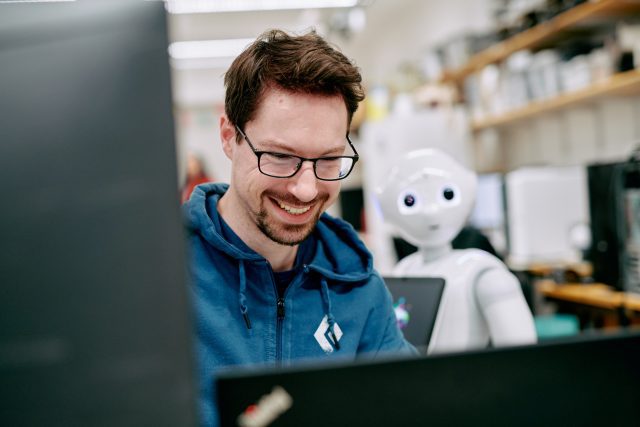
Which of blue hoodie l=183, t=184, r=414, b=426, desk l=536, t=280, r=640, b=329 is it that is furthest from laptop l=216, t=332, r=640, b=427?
desk l=536, t=280, r=640, b=329

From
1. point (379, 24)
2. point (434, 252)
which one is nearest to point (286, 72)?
point (434, 252)

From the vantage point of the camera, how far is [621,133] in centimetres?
327

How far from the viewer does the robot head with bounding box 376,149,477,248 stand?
5.33 feet

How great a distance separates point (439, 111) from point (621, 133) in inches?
50.0

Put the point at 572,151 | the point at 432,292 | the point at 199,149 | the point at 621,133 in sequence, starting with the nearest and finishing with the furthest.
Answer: the point at 432,292
the point at 621,133
the point at 572,151
the point at 199,149

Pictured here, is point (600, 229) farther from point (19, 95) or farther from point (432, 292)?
point (19, 95)

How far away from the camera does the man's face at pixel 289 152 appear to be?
1103 millimetres

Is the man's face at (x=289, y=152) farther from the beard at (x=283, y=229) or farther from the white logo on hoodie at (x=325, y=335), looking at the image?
the white logo on hoodie at (x=325, y=335)

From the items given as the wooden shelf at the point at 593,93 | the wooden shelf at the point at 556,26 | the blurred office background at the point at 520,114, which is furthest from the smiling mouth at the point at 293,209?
the wooden shelf at the point at 556,26

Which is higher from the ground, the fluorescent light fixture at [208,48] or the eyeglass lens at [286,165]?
the fluorescent light fixture at [208,48]

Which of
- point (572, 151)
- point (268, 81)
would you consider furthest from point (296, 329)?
point (572, 151)

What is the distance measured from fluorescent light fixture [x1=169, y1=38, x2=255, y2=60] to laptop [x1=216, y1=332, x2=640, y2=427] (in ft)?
17.9

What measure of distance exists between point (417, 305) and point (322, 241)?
1.11ft

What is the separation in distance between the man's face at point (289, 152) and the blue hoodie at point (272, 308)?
2.9 inches
